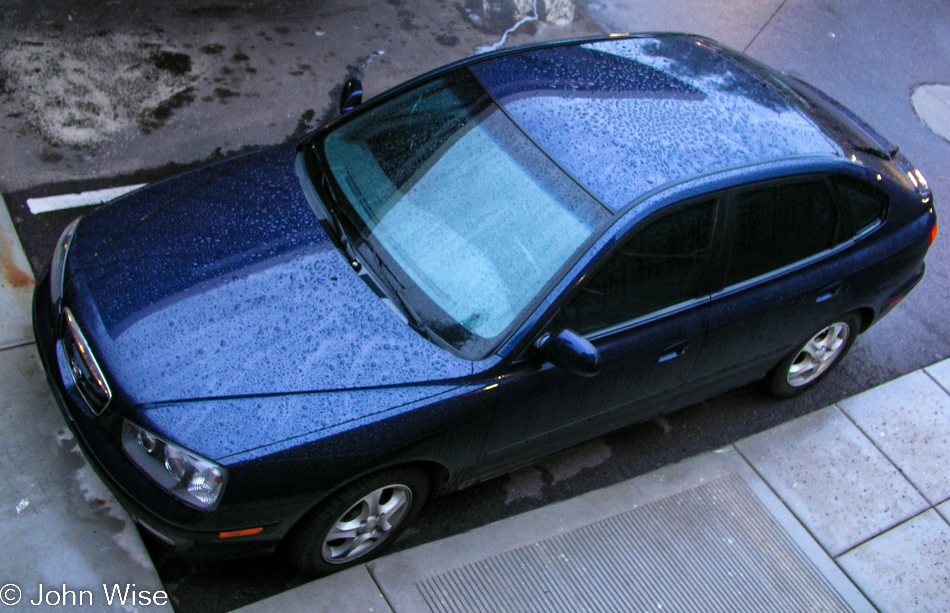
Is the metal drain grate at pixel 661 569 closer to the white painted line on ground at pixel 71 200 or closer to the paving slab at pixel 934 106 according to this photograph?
the white painted line on ground at pixel 71 200

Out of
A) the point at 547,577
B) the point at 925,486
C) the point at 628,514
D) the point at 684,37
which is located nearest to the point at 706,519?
the point at 628,514

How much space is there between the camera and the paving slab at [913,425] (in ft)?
15.4

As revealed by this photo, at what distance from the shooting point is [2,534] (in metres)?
3.40

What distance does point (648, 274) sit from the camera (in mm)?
3547

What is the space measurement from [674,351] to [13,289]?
3321 mm

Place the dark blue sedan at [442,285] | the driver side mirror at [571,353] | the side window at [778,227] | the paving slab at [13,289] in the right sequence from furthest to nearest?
the paving slab at [13,289] < the side window at [778,227] < the driver side mirror at [571,353] < the dark blue sedan at [442,285]

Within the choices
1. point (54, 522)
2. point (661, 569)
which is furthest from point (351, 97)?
point (661, 569)

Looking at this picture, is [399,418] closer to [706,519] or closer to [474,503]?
[474,503]

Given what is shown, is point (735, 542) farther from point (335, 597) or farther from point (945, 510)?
point (335, 597)

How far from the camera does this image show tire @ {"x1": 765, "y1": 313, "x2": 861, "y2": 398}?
461cm

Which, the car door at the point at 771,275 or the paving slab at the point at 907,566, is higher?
the car door at the point at 771,275

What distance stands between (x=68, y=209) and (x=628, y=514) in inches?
139

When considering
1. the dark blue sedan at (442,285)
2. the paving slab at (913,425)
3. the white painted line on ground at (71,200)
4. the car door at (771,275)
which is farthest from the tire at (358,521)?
the paving slab at (913,425)

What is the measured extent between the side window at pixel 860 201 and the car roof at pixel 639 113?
16cm
